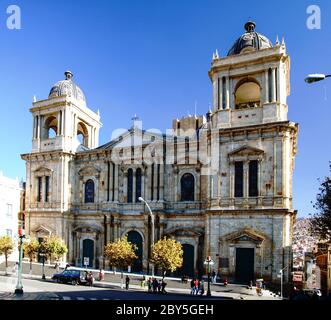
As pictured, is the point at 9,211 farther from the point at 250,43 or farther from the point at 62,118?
the point at 250,43

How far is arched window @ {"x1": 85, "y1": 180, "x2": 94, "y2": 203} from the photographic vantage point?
37719 mm

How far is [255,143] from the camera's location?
92.8 ft

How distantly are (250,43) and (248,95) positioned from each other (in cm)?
589

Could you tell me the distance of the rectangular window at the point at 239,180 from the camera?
28.8 m

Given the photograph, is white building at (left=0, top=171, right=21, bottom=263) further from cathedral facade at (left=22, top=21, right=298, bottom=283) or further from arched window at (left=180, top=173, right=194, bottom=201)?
arched window at (left=180, top=173, right=194, bottom=201)

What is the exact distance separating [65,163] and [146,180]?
33.6 ft

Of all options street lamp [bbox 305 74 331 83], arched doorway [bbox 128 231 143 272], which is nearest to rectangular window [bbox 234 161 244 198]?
arched doorway [bbox 128 231 143 272]

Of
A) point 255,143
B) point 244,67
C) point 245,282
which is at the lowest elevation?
point 245,282

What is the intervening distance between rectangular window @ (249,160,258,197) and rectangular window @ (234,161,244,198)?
683 millimetres

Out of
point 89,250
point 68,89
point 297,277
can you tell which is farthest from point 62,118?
point 297,277

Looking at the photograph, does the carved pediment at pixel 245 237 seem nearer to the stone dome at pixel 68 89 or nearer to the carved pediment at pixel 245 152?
the carved pediment at pixel 245 152
